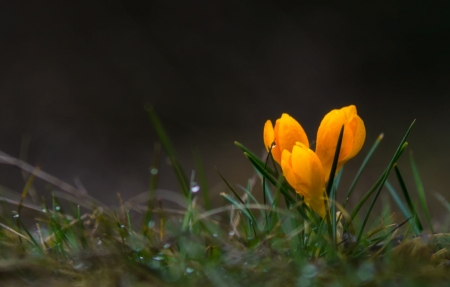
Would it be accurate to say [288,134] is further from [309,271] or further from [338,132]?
[309,271]

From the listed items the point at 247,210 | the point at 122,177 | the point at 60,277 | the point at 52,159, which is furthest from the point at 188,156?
the point at 60,277

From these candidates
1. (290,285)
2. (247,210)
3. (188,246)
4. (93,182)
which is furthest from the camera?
(93,182)

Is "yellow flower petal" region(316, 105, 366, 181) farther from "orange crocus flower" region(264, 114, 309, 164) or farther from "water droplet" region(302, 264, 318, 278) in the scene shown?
"water droplet" region(302, 264, 318, 278)

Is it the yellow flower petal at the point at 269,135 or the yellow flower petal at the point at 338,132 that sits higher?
the yellow flower petal at the point at 269,135

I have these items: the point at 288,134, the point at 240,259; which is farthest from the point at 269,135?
the point at 240,259

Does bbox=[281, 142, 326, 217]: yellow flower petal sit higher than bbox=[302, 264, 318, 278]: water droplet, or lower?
higher

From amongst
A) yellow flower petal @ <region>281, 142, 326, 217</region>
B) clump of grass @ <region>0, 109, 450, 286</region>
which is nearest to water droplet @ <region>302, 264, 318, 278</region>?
clump of grass @ <region>0, 109, 450, 286</region>

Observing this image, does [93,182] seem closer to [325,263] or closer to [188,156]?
[188,156]

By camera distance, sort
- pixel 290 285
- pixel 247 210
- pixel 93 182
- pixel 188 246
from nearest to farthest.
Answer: pixel 290 285
pixel 188 246
pixel 247 210
pixel 93 182

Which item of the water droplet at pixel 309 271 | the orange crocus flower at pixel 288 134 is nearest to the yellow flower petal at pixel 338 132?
the orange crocus flower at pixel 288 134

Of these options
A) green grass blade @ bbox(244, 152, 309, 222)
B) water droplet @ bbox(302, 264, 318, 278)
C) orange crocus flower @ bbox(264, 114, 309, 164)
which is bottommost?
water droplet @ bbox(302, 264, 318, 278)

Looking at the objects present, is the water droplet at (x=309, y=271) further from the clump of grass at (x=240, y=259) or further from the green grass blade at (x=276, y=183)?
the green grass blade at (x=276, y=183)
